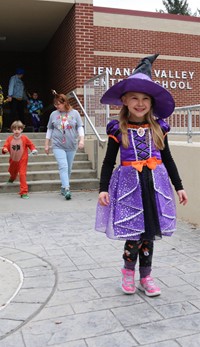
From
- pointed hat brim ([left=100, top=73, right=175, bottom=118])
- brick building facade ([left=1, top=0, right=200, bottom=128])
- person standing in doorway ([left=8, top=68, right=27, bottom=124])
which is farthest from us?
brick building facade ([left=1, top=0, right=200, bottom=128])

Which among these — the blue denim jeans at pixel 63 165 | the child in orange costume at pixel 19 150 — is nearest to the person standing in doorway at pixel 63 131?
the blue denim jeans at pixel 63 165

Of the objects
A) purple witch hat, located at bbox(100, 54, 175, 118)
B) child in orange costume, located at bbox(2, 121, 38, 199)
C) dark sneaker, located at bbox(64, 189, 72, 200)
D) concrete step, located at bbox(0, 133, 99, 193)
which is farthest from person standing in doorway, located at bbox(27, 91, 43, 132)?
purple witch hat, located at bbox(100, 54, 175, 118)

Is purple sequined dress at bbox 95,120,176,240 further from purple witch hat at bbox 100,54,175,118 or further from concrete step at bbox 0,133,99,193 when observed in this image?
concrete step at bbox 0,133,99,193

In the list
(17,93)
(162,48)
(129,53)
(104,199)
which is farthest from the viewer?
(162,48)

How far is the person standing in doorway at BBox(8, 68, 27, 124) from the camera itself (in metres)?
11.4

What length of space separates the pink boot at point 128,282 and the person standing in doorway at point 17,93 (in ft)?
29.2

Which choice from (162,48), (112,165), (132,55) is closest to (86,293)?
(112,165)

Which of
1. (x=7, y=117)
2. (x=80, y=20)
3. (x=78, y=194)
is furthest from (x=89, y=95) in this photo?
(x=7, y=117)

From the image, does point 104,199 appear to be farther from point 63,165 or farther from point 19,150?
point 19,150

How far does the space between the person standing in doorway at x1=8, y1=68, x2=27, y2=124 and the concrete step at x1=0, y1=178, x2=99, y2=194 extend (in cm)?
413

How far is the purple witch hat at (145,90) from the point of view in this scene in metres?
2.82

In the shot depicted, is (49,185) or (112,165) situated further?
(49,185)

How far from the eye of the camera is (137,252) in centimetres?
308

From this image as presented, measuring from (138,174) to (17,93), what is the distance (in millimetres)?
9394
